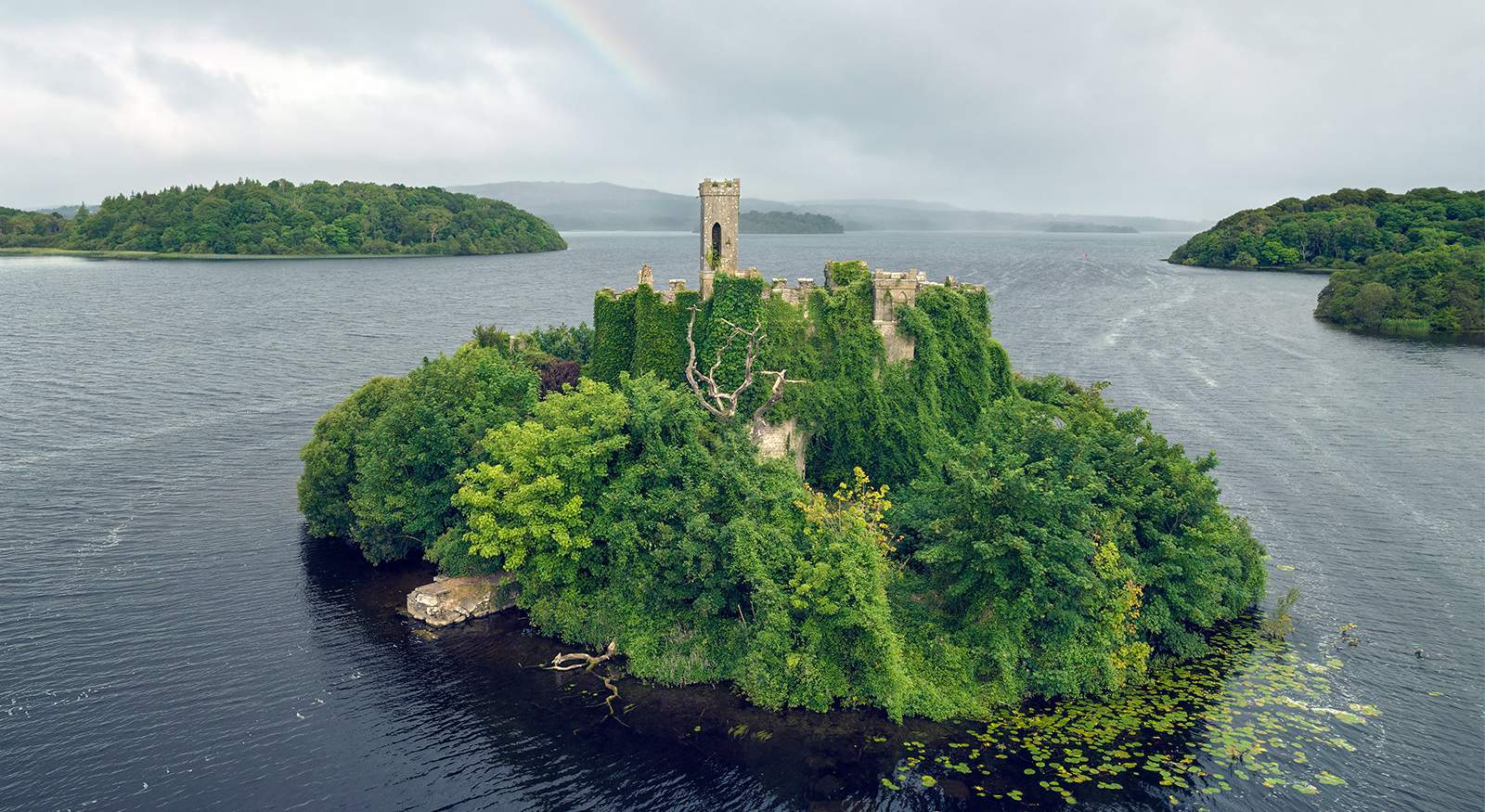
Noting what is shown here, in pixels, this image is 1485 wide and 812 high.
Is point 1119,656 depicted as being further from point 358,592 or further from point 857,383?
point 358,592

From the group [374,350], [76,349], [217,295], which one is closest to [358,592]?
[374,350]

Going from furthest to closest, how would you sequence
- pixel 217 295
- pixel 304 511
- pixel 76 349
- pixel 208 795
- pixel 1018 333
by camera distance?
pixel 217 295 → pixel 1018 333 → pixel 76 349 → pixel 304 511 → pixel 208 795

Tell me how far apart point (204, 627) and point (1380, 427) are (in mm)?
92983

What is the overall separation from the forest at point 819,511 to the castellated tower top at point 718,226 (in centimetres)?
263

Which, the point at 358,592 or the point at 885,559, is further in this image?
the point at 358,592

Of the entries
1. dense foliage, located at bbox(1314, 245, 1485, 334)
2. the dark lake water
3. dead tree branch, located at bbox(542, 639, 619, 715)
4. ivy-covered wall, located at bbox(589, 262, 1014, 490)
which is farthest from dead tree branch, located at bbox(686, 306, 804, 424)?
dense foliage, located at bbox(1314, 245, 1485, 334)

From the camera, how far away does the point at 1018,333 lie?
12444 cm

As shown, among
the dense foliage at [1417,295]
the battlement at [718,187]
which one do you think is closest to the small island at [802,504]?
the battlement at [718,187]

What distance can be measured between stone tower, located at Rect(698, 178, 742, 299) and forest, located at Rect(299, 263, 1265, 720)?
2.63 metres

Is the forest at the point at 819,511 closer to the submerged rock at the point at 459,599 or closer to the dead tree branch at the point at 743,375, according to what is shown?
the dead tree branch at the point at 743,375

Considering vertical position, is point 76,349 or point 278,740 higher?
point 76,349

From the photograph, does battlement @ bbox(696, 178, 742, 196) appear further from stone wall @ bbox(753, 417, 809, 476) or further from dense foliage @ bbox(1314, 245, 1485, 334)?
dense foliage @ bbox(1314, 245, 1485, 334)

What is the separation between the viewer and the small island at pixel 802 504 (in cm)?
3941

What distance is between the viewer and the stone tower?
5281 cm
